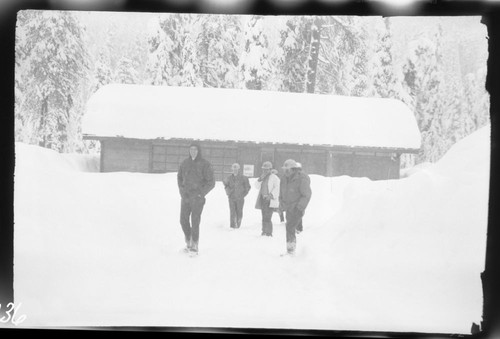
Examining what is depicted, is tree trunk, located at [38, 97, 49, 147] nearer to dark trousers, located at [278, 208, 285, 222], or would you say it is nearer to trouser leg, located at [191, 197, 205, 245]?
trouser leg, located at [191, 197, 205, 245]

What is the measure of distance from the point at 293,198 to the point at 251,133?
66cm

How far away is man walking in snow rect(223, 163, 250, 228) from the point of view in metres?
4.50

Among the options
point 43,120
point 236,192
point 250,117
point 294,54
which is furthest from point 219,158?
point 43,120

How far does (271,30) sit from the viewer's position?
450cm

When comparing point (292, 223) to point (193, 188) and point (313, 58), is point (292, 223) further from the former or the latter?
point (313, 58)

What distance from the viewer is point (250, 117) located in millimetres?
4629

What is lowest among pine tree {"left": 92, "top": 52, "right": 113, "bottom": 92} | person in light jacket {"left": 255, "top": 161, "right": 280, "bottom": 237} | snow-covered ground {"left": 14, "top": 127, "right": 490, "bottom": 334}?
snow-covered ground {"left": 14, "top": 127, "right": 490, "bottom": 334}

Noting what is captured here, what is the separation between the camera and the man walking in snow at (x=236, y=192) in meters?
4.50

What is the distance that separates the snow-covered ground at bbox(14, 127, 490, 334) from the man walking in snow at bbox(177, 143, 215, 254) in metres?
0.07

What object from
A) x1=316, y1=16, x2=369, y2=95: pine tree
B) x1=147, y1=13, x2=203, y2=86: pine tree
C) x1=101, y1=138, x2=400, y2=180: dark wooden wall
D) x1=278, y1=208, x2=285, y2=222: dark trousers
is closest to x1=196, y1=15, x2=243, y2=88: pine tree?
x1=147, y1=13, x2=203, y2=86: pine tree

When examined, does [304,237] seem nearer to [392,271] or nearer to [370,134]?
[392,271]

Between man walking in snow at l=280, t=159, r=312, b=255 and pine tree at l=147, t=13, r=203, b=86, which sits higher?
pine tree at l=147, t=13, r=203, b=86

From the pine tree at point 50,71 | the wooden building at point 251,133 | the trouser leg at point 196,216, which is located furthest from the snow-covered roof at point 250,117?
the trouser leg at point 196,216

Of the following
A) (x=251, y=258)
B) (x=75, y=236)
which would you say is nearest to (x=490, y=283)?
(x=251, y=258)
